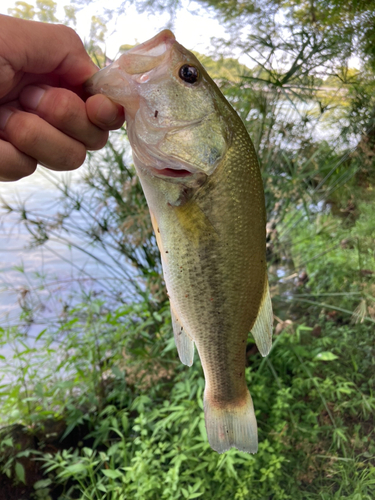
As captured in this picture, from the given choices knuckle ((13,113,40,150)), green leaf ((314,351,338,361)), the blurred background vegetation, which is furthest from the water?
knuckle ((13,113,40,150))

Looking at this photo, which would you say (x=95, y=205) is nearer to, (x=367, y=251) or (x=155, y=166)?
(x=155, y=166)

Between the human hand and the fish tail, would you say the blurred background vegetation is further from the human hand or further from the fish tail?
the human hand

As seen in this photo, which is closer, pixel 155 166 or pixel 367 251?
pixel 155 166

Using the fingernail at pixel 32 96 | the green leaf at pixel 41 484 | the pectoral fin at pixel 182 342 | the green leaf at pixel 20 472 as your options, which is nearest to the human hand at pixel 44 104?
the fingernail at pixel 32 96

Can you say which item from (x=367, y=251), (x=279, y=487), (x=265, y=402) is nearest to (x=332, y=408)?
(x=265, y=402)

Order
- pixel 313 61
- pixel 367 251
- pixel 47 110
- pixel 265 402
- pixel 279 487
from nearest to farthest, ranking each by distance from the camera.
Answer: pixel 47 110 < pixel 279 487 < pixel 265 402 < pixel 313 61 < pixel 367 251
